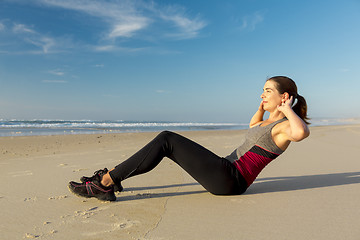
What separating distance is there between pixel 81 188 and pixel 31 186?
3.58 ft

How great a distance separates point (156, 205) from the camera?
2.54 m

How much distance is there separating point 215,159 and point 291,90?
1070 mm

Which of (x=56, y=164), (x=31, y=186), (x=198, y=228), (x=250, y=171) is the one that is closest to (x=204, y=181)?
(x=250, y=171)

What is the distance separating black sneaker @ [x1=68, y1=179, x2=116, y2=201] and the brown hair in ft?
6.59

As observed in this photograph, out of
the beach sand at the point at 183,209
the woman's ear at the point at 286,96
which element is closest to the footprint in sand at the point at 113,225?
the beach sand at the point at 183,209

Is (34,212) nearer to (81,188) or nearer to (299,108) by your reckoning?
(81,188)

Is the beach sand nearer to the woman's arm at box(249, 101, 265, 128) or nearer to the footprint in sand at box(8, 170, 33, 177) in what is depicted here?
the footprint in sand at box(8, 170, 33, 177)

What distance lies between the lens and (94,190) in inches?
100

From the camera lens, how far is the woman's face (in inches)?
105

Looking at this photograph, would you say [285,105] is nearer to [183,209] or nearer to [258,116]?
[258,116]

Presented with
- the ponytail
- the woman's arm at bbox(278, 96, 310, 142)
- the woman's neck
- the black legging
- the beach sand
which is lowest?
the beach sand

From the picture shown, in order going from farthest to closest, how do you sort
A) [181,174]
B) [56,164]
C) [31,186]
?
[56,164]
[181,174]
[31,186]

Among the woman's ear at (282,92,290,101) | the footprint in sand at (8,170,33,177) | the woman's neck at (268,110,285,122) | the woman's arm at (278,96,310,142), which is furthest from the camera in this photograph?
the footprint in sand at (8,170,33,177)

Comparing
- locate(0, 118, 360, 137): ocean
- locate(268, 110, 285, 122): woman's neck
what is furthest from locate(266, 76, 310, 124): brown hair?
locate(0, 118, 360, 137): ocean
